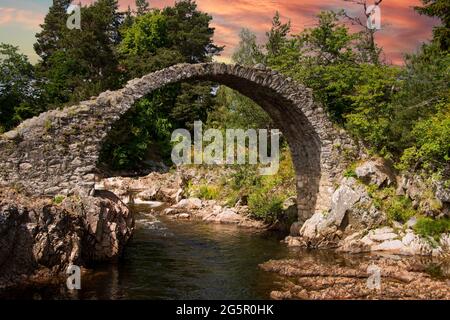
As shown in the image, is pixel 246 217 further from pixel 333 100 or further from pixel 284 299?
pixel 284 299

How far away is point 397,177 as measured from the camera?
18.6 metres

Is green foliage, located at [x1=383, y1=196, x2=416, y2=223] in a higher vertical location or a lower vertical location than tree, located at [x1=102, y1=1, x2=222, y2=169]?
lower

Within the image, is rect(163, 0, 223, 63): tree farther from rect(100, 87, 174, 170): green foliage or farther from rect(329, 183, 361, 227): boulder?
rect(329, 183, 361, 227): boulder

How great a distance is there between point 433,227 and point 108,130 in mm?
10907

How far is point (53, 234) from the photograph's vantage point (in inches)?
511

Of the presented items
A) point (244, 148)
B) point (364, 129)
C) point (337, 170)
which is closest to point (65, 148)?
point (337, 170)

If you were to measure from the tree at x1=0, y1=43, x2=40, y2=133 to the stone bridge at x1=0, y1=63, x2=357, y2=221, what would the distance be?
64.8ft

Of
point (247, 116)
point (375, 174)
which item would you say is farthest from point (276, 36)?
point (375, 174)

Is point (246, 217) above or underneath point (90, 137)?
underneath

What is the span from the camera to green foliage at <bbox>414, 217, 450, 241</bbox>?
1645cm

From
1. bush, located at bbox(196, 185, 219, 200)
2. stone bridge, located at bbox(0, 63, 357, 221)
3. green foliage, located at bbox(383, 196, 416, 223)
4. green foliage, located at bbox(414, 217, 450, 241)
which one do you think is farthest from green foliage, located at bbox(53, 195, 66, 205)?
bush, located at bbox(196, 185, 219, 200)

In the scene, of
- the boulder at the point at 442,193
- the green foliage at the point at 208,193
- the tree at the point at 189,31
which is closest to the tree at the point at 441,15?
the boulder at the point at 442,193

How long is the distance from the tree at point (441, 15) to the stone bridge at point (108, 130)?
785 centimetres

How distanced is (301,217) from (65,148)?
34.0 feet
